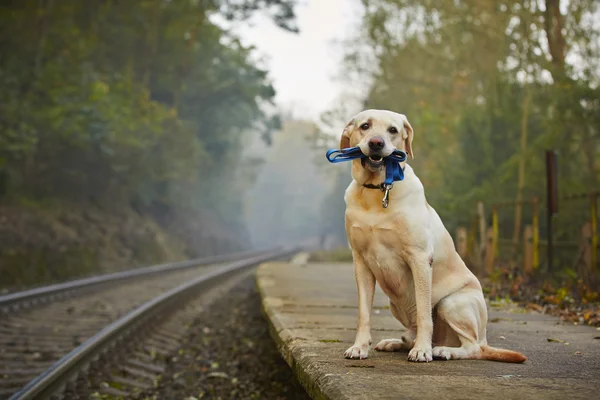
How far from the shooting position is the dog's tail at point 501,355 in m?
3.24

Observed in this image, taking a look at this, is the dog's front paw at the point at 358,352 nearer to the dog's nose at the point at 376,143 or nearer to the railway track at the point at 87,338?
the dog's nose at the point at 376,143

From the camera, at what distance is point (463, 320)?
328 cm

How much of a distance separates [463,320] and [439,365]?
317 millimetres

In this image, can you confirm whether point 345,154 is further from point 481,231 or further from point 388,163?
point 481,231

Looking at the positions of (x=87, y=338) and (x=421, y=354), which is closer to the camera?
(x=421, y=354)

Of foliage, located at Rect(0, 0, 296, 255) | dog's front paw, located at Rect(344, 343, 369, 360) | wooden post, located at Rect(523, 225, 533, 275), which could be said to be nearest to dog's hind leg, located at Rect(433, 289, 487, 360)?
dog's front paw, located at Rect(344, 343, 369, 360)

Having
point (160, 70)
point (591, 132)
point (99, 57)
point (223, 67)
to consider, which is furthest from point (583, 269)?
point (223, 67)

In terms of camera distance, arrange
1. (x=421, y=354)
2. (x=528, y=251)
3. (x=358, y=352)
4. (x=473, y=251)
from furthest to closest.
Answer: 1. (x=473, y=251)
2. (x=528, y=251)
3. (x=358, y=352)
4. (x=421, y=354)

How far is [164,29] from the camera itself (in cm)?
2292

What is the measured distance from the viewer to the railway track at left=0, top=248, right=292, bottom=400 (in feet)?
17.0

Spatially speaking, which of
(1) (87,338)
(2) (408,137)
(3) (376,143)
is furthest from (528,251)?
(3) (376,143)

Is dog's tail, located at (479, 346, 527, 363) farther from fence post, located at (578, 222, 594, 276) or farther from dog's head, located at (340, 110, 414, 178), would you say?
fence post, located at (578, 222, 594, 276)

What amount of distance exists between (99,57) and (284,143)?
2407 inches

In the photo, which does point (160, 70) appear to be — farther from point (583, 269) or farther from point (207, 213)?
point (583, 269)
